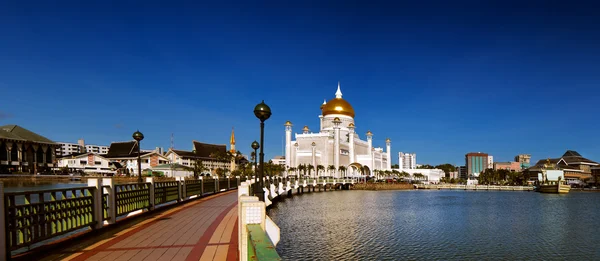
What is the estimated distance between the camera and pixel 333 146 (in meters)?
95.1

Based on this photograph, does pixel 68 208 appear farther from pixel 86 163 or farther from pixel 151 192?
pixel 86 163

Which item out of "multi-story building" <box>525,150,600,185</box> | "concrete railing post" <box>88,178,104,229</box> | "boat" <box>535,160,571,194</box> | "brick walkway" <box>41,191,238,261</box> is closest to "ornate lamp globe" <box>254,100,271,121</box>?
"brick walkway" <box>41,191,238,261</box>

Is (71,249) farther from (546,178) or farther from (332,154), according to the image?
(546,178)

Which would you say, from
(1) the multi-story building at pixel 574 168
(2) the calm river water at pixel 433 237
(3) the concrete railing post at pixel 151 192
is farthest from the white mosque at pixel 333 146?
(3) the concrete railing post at pixel 151 192

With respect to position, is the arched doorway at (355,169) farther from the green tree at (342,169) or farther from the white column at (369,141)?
the white column at (369,141)

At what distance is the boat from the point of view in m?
78.7

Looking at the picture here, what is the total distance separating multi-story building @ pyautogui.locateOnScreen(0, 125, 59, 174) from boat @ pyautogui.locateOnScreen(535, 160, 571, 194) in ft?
386

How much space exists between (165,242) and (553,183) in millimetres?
104261

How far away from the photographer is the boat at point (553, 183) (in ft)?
258

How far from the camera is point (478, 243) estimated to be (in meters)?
19.6

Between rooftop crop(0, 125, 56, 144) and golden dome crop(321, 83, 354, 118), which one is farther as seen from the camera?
golden dome crop(321, 83, 354, 118)

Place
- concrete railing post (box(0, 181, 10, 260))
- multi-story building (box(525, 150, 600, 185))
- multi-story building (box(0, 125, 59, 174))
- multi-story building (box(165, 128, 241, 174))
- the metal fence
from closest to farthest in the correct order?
concrete railing post (box(0, 181, 10, 260))
the metal fence
multi-story building (box(0, 125, 59, 174))
multi-story building (box(165, 128, 241, 174))
multi-story building (box(525, 150, 600, 185))

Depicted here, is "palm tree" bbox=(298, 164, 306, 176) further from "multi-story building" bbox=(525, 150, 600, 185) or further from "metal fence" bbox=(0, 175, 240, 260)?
"multi-story building" bbox=(525, 150, 600, 185)

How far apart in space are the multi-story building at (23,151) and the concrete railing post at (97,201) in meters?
90.1
